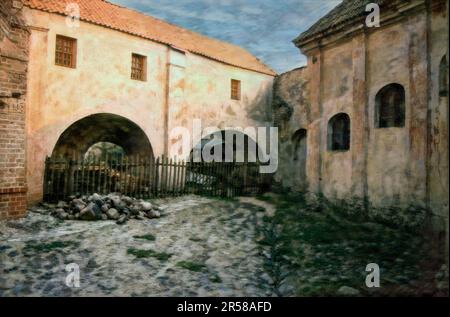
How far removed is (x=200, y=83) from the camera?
15.1 meters

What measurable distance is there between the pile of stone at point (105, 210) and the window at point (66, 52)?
Answer: 484cm

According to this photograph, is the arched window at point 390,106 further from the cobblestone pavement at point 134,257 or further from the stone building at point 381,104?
the cobblestone pavement at point 134,257

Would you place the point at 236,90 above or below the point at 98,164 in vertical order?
above

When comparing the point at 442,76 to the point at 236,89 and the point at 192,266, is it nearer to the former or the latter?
the point at 192,266

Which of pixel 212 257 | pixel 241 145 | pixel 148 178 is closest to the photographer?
pixel 212 257

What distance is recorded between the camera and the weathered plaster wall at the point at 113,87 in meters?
10.4

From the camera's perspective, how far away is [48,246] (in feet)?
19.8

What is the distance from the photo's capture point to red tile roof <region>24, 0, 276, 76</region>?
38.1 ft

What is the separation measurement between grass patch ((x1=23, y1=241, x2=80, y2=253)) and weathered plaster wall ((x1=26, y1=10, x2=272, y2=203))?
14.6 ft

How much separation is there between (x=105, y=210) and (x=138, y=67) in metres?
6.75

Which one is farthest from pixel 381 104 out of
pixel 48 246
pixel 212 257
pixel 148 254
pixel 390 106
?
pixel 48 246

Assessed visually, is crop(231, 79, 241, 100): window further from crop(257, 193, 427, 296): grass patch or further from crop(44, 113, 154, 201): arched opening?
crop(257, 193, 427, 296): grass patch
